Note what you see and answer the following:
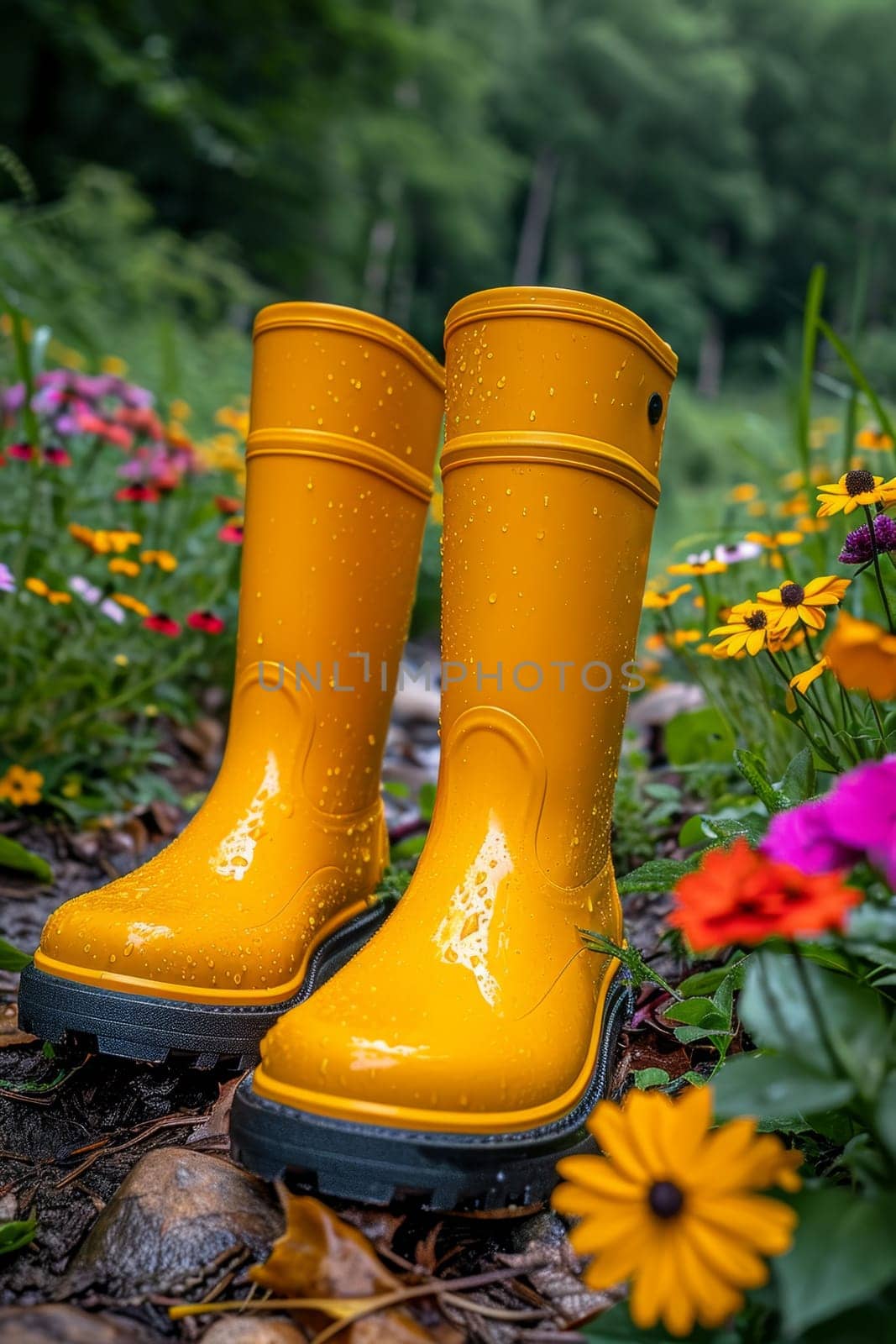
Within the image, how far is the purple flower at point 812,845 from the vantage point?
0.54 m

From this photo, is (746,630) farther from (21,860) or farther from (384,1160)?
(21,860)

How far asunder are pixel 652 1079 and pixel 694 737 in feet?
2.59

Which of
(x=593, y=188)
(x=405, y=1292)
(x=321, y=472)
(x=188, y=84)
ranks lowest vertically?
(x=405, y=1292)

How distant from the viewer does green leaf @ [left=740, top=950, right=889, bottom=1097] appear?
1.77 ft

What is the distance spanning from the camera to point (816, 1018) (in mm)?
527

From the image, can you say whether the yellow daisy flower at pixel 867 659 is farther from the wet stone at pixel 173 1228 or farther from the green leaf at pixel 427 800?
the green leaf at pixel 427 800

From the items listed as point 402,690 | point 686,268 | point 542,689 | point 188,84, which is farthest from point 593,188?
point 542,689

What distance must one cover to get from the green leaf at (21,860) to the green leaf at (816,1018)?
1.03 metres

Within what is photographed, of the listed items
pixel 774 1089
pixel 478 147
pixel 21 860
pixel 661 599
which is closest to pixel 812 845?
pixel 774 1089

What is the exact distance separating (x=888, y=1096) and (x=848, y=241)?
19.7 m

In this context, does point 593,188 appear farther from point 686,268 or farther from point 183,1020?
point 183,1020

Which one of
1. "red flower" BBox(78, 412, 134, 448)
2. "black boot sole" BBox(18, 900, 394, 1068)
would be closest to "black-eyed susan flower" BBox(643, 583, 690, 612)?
"black boot sole" BBox(18, 900, 394, 1068)

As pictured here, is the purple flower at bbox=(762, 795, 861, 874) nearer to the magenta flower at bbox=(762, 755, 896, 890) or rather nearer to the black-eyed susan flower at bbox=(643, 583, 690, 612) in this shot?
the magenta flower at bbox=(762, 755, 896, 890)

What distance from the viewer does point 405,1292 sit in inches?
25.4
